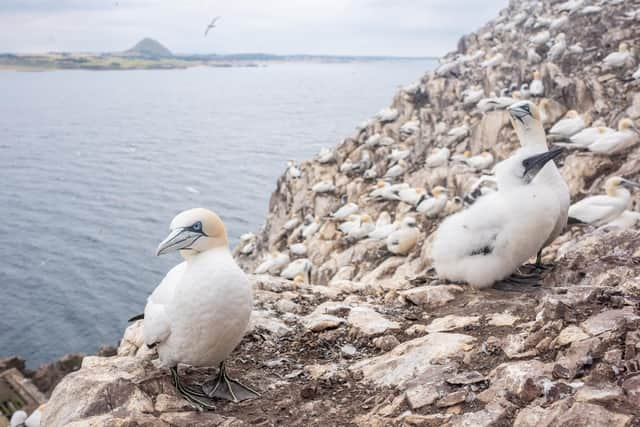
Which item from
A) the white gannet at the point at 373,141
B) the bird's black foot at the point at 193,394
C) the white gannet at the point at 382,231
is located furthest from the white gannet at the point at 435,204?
the bird's black foot at the point at 193,394

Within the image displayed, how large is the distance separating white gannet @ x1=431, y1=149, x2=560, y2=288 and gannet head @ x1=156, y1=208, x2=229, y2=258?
2798 millimetres

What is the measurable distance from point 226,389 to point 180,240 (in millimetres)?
1084

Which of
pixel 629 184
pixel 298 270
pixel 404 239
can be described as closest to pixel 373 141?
pixel 298 270

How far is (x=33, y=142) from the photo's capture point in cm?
6016

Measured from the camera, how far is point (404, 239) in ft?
40.3

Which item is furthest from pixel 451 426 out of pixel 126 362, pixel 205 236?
pixel 126 362

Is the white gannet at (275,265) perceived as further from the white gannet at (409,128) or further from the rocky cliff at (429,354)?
the white gannet at (409,128)

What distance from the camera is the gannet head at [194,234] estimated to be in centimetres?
422

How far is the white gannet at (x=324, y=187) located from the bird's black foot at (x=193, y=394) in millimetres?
16819

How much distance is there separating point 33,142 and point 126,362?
61930 mm

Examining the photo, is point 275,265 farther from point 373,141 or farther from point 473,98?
point 473,98

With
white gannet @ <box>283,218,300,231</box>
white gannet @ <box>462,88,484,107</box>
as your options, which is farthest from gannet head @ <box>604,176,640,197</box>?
white gannet @ <box>283,218,300,231</box>

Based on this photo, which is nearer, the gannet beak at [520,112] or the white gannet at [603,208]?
the gannet beak at [520,112]

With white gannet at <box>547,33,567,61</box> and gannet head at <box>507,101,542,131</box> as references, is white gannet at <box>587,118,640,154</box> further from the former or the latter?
white gannet at <box>547,33,567,61</box>
